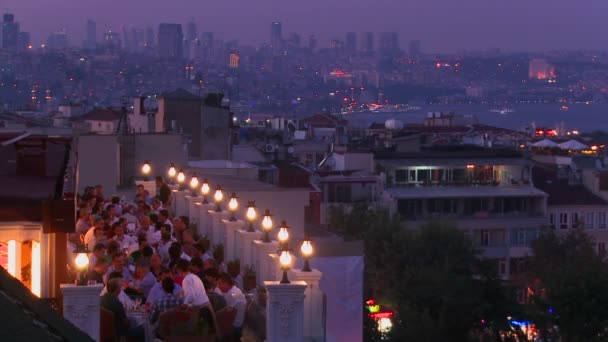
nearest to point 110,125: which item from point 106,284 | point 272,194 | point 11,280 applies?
point 272,194

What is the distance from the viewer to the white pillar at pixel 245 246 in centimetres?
1377

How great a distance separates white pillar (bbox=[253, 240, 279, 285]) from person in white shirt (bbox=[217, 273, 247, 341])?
257 cm

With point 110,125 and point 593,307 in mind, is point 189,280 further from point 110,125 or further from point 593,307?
point 110,125

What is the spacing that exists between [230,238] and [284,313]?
18.4 ft

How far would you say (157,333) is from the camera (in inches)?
350

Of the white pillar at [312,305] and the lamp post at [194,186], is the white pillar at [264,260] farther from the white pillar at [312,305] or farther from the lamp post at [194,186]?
the lamp post at [194,186]

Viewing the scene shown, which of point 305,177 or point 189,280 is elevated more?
point 189,280

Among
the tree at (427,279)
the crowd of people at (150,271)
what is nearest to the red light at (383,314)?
the tree at (427,279)

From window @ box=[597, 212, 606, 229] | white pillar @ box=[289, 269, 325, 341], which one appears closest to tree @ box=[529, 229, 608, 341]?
white pillar @ box=[289, 269, 325, 341]

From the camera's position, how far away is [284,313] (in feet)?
31.3

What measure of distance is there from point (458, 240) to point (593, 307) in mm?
14359

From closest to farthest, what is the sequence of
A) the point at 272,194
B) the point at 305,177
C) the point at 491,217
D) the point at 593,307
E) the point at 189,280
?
the point at 189,280 < the point at 272,194 < the point at 593,307 < the point at 305,177 < the point at 491,217

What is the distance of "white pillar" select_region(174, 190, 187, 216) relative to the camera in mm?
19484

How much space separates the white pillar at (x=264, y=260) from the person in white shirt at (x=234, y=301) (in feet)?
8.42
